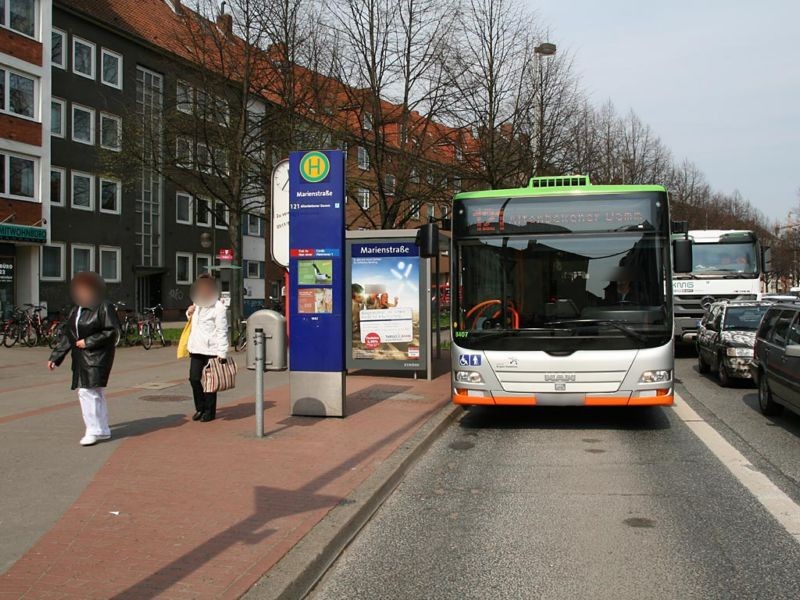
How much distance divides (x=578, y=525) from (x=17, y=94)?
97.0 feet

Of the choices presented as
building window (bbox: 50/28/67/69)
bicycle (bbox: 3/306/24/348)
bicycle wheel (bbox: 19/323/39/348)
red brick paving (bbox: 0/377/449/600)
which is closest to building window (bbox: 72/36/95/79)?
building window (bbox: 50/28/67/69)

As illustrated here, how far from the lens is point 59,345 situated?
7.68 meters

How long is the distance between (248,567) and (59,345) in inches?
175

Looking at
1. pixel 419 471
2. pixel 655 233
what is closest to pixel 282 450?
pixel 419 471

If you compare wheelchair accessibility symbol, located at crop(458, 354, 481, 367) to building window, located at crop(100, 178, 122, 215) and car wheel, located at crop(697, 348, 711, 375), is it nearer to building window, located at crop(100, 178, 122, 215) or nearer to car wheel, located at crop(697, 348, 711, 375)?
car wheel, located at crop(697, 348, 711, 375)

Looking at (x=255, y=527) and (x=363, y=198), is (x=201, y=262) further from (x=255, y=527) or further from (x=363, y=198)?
(x=255, y=527)

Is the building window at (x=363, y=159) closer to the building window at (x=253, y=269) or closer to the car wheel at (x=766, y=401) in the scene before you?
the car wheel at (x=766, y=401)

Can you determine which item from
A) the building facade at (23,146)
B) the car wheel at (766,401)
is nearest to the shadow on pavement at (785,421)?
the car wheel at (766,401)

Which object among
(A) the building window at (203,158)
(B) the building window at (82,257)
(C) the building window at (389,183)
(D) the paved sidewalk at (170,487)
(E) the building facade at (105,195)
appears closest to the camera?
(D) the paved sidewalk at (170,487)

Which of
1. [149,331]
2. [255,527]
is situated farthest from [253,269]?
[255,527]

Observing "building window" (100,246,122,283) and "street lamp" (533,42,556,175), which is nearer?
"street lamp" (533,42,556,175)

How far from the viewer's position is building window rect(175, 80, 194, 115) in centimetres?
2131

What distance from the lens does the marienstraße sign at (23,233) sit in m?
27.5

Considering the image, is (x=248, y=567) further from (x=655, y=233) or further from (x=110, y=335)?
(x=655, y=233)
